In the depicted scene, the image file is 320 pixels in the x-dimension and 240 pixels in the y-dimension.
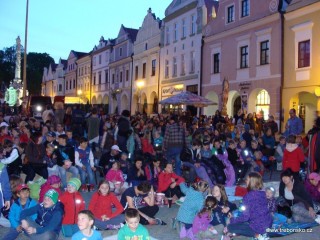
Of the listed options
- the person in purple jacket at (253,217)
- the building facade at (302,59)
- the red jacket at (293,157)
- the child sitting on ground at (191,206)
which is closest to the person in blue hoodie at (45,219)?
the child sitting on ground at (191,206)

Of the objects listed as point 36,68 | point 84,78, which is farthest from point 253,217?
point 36,68

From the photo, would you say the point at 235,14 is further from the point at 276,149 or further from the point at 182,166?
the point at 182,166

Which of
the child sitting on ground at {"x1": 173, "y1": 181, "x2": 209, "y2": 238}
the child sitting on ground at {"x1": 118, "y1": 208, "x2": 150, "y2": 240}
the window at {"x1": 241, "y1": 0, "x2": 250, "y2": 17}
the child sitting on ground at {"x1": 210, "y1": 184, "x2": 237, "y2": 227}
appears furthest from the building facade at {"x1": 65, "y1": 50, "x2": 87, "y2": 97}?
the child sitting on ground at {"x1": 118, "y1": 208, "x2": 150, "y2": 240}

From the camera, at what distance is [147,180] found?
10.5 metres

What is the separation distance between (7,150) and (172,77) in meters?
25.1

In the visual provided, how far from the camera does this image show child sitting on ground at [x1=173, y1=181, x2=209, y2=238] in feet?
23.2

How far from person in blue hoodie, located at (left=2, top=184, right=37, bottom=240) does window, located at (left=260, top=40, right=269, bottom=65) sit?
19.0 m

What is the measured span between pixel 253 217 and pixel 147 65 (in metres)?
32.9

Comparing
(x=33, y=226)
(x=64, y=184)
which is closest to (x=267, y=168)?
(x=64, y=184)

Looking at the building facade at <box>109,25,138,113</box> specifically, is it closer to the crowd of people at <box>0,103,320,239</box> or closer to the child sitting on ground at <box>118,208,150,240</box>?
the crowd of people at <box>0,103,320,239</box>

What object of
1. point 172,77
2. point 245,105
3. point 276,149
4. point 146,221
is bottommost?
point 146,221

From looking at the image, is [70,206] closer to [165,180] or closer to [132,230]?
[132,230]

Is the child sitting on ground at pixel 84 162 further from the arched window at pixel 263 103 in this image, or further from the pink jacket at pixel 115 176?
the arched window at pixel 263 103

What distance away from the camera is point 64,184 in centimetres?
1045
